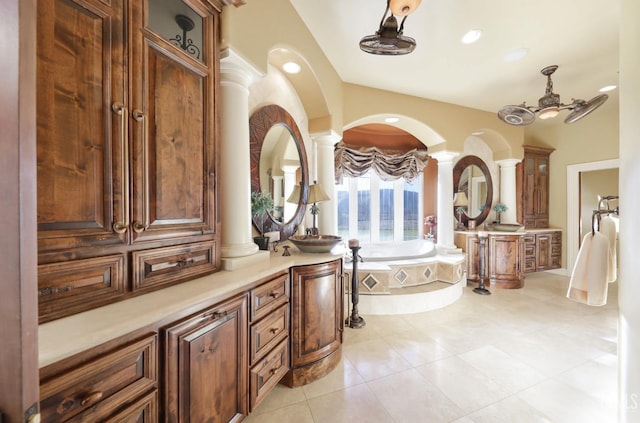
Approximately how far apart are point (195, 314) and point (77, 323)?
37 centimetres

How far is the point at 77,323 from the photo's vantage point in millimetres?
805

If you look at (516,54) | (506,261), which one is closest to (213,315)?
(516,54)

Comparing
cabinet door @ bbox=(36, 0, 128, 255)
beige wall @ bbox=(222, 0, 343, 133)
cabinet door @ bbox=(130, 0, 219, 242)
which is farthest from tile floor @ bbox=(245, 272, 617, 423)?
beige wall @ bbox=(222, 0, 343, 133)

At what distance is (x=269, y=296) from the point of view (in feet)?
5.16

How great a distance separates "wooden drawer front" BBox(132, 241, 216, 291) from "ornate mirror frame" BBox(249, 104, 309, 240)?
2.55ft

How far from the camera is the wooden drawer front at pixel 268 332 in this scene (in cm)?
143

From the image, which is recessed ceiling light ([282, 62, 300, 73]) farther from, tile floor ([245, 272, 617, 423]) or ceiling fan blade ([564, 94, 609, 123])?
ceiling fan blade ([564, 94, 609, 123])

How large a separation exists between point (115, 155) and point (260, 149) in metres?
1.34

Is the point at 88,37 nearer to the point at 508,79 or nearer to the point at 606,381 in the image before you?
the point at 606,381

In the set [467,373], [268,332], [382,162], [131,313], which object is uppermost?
[382,162]

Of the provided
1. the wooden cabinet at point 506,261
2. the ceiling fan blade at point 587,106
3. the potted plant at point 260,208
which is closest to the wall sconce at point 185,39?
the potted plant at point 260,208

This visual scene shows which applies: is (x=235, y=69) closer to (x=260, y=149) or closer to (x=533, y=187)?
(x=260, y=149)

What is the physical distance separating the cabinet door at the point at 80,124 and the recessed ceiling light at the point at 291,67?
1587mm

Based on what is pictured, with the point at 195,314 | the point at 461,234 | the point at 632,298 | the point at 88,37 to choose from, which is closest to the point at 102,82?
the point at 88,37
